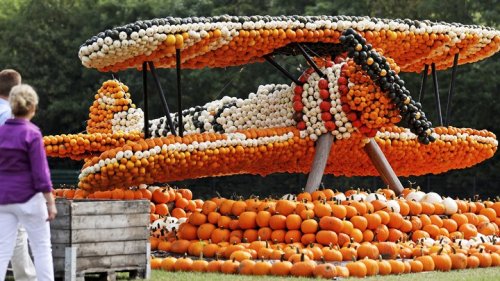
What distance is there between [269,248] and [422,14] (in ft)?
71.0

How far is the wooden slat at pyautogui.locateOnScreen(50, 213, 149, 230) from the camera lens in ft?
35.7

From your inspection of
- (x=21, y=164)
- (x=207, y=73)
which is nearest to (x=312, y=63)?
(x=21, y=164)

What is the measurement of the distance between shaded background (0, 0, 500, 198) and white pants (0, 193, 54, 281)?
19563 mm

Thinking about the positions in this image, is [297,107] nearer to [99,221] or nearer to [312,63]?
[312,63]

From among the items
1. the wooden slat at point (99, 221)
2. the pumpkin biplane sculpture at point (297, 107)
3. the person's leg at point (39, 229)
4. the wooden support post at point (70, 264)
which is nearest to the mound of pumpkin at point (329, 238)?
the pumpkin biplane sculpture at point (297, 107)

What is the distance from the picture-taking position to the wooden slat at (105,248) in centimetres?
1094

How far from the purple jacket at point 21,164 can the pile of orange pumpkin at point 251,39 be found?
5486 mm

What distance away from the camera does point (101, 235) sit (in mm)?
11148

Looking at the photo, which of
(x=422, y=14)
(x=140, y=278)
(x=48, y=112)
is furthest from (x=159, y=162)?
(x=48, y=112)

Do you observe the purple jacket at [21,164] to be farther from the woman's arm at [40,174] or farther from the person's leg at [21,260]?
the person's leg at [21,260]

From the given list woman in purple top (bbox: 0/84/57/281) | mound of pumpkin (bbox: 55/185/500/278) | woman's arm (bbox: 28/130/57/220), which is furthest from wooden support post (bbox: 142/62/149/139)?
woman's arm (bbox: 28/130/57/220)

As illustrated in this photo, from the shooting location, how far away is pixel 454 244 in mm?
14008

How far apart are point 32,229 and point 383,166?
329 inches

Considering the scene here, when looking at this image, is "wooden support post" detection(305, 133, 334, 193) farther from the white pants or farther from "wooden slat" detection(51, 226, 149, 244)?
the white pants
